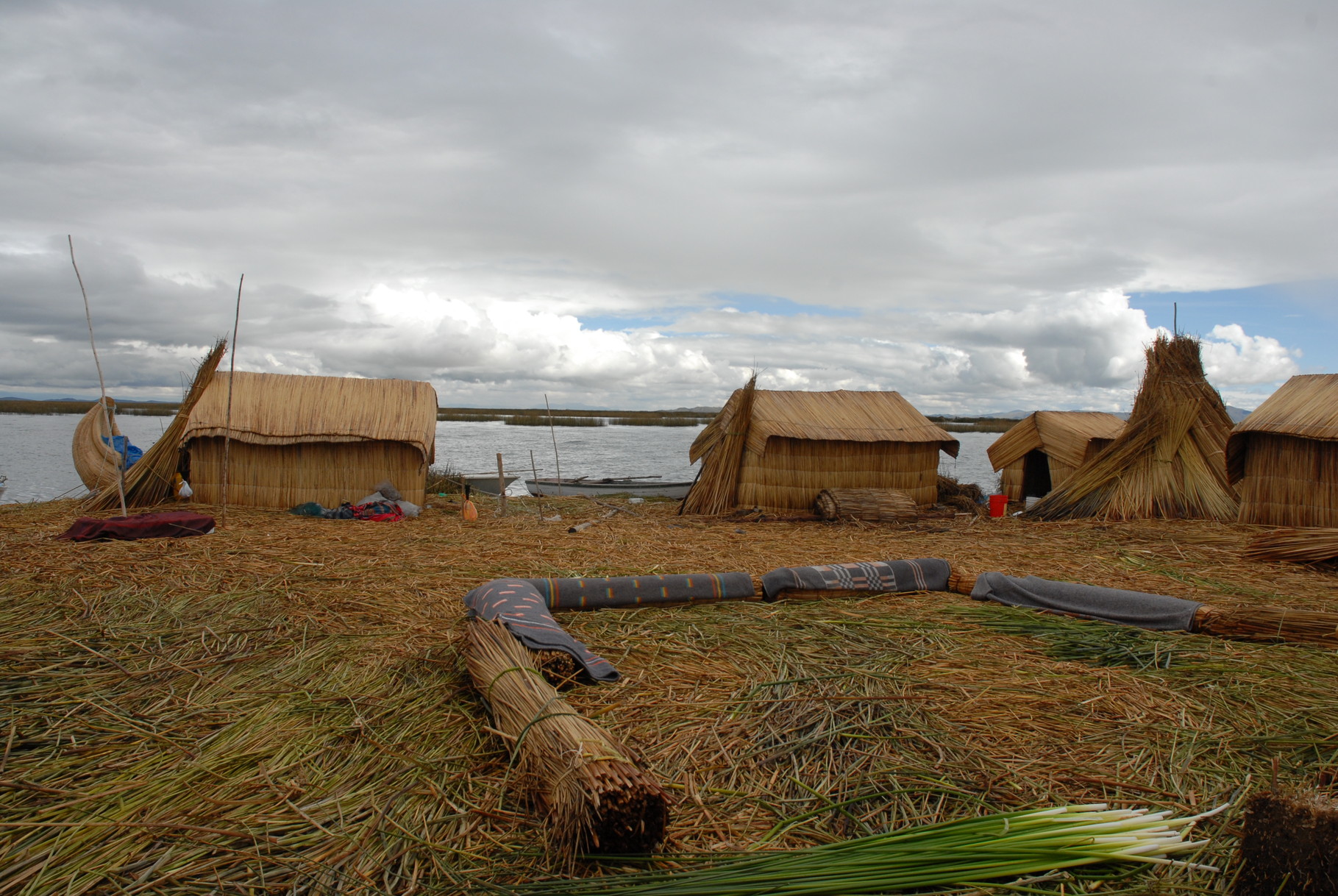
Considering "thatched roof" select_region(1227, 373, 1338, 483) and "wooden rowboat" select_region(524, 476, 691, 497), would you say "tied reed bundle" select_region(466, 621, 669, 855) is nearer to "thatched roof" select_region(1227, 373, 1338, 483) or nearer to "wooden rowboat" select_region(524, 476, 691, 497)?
"thatched roof" select_region(1227, 373, 1338, 483)

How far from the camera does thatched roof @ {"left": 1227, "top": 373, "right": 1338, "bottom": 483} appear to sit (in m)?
7.96

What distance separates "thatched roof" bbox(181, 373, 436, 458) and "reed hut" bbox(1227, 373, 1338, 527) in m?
9.75

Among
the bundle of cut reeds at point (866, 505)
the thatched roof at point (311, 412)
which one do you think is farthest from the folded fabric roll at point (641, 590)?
the thatched roof at point (311, 412)

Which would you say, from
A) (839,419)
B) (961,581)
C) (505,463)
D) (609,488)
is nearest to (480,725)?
(961,581)

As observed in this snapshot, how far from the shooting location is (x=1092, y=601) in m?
4.56

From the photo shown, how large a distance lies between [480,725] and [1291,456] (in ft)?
30.5

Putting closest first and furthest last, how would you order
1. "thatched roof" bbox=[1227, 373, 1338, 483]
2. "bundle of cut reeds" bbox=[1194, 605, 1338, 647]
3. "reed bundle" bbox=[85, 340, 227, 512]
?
"bundle of cut reeds" bbox=[1194, 605, 1338, 647] → "thatched roof" bbox=[1227, 373, 1338, 483] → "reed bundle" bbox=[85, 340, 227, 512]

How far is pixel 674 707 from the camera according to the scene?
2.99 meters

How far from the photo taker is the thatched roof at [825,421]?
10.6 meters

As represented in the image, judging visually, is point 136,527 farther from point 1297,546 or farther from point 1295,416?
point 1295,416

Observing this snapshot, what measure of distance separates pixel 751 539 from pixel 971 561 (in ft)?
8.00

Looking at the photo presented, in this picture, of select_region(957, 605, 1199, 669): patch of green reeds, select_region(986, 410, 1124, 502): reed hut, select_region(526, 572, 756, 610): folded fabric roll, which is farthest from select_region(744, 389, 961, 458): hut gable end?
select_region(957, 605, 1199, 669): patch of green reeds

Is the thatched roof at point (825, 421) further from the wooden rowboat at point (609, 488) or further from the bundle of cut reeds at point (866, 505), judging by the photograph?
the wooden rowboat at point (609, 488)

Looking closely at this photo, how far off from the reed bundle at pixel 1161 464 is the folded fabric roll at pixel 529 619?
8.53 meters
